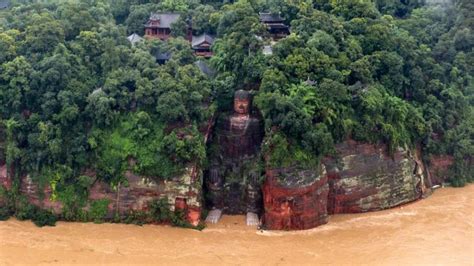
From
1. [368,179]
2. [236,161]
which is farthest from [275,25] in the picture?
[368,179]

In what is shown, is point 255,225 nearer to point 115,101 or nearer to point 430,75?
point 115,101

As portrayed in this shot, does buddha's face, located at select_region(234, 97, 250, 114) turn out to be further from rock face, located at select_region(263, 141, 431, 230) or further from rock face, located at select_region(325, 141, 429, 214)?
rock face, located at select_region(325, 141, 429, 214)

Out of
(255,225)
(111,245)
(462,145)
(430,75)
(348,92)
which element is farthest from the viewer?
Result: (430,75)

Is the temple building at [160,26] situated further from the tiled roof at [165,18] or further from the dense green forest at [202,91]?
the dense green forest at [202,91]

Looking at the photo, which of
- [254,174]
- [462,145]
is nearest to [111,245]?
[254,174]

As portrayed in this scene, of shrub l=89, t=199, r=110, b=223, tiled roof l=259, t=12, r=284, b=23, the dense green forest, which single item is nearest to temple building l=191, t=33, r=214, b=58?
the dense green forest

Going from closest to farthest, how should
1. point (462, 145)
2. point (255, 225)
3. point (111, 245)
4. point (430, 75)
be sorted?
point (111, 245), point (255, 225), point (462, 145), point (430, 75)
